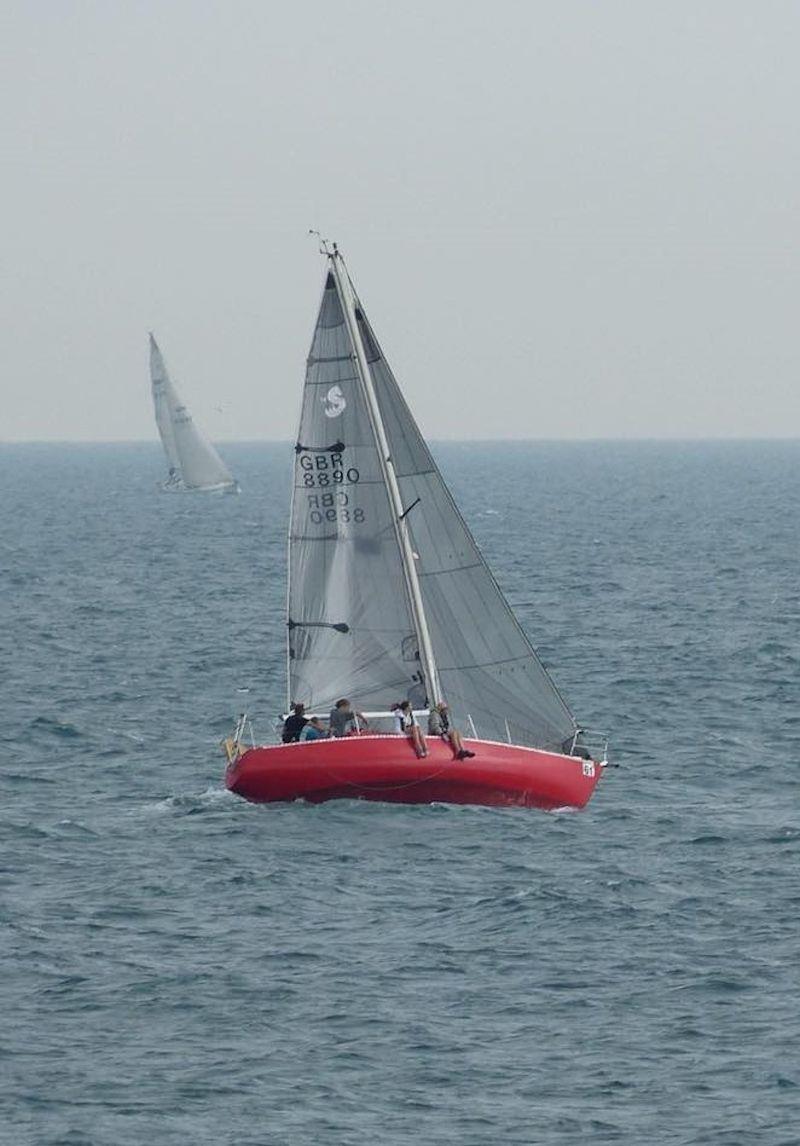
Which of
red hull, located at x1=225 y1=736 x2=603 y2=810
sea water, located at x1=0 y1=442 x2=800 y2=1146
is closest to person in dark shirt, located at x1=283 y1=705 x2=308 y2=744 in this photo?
red hull, located at x1=225 y1=736 x2=603 y2=810

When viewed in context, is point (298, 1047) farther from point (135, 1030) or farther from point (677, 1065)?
point (677, 1065)

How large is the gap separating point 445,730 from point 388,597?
309 cm

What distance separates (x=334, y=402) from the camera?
1496 inches

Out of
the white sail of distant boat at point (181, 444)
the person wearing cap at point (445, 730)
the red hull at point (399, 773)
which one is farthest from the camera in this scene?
the white sail of distant boat at point (181, 444)

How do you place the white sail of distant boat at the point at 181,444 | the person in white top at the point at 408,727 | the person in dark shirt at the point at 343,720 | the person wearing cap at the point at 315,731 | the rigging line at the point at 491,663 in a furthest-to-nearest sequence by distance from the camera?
the white sail of distant boat at the point at 181,444
the rigging line at the point at 491,663
the person wearing cap at the point at 315,731
the person in dark shirt at the point at 343,720
the person in white top at the point at 408,727

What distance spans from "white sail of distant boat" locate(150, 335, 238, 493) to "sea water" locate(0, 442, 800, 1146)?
90.1 m

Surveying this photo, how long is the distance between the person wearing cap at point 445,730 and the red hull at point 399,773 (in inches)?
5.1

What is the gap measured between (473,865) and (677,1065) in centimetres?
971

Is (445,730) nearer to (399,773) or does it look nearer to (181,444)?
(399,773)

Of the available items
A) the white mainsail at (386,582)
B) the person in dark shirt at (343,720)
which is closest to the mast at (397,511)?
the white mainsail at (386,582)

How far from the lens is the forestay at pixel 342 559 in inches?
1496

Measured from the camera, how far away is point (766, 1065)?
24.5 m

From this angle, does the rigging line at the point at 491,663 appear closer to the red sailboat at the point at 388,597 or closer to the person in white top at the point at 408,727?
the red sailboat at the point at 388,597

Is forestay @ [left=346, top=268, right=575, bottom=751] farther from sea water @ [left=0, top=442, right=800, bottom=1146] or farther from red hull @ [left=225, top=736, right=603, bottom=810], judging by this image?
sea water @ [left=0, top=442, right=800, bottom=1146]
